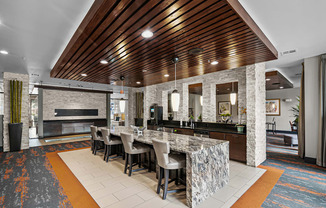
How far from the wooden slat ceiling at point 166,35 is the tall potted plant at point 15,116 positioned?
3225 millimetres

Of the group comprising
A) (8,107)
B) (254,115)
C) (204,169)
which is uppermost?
(8,107)

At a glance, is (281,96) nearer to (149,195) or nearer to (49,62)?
(149,195)

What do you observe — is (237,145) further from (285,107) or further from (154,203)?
(285,107)

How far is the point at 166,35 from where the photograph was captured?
8.13ft

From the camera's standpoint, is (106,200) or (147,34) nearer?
(147,34)

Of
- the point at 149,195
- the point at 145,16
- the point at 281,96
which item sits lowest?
the point at 149,195

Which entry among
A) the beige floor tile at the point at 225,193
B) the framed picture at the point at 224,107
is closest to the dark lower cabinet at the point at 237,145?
the beige floor tile at the point at 225,193

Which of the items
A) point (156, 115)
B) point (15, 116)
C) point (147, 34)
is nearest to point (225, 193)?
point (147, 34)

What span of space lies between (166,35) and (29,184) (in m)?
3.85

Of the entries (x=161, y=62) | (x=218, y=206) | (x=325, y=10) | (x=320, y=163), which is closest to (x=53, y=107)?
(x=161, y=62)

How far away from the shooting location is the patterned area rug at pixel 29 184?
250 cm

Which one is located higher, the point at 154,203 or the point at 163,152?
the point at 163,152

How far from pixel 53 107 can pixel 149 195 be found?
8618 mm

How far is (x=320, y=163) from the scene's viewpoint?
13.2ft
